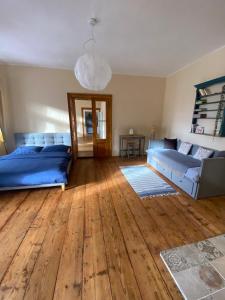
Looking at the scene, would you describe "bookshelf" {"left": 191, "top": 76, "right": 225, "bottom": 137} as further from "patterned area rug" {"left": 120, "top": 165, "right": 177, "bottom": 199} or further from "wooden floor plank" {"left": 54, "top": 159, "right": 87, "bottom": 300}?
"wooden floor plank" {"left": 54, "top": 159, "right": 87, "bottom": 300}

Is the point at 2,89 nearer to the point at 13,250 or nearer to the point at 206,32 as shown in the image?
the point at 13,250

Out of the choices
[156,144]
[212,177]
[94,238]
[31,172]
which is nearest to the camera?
[94,238]

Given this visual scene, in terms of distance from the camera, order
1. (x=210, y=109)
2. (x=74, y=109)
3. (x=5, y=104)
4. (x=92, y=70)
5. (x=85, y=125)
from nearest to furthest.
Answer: (x=92, y=70), (x=210, y=109), (x=5, y=104), (x=74, y=109), (x=85, y=125)

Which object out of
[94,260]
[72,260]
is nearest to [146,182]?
[94,260]

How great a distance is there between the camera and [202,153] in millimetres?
3148

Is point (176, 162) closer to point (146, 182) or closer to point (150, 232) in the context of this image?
point (146, 182)

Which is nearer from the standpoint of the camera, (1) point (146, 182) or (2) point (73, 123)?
(1) point (146, 182)

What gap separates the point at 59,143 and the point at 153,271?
3937 millimetres

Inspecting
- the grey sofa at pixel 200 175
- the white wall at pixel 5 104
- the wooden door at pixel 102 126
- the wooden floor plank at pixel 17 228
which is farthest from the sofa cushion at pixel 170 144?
the white wall at pixel 5 104

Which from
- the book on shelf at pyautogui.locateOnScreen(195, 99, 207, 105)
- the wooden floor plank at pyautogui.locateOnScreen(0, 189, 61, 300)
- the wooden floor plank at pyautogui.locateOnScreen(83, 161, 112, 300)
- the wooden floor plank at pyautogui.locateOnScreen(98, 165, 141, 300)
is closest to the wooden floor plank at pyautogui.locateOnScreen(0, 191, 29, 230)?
the wooden floor plank at pyautogui.locateOnScreen(0, 189, 61, 300)

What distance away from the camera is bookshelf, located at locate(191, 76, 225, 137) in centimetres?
294

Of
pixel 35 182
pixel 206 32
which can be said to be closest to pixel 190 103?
pixel 206 32

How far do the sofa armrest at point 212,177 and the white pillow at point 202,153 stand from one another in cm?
50

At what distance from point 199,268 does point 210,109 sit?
308cm
